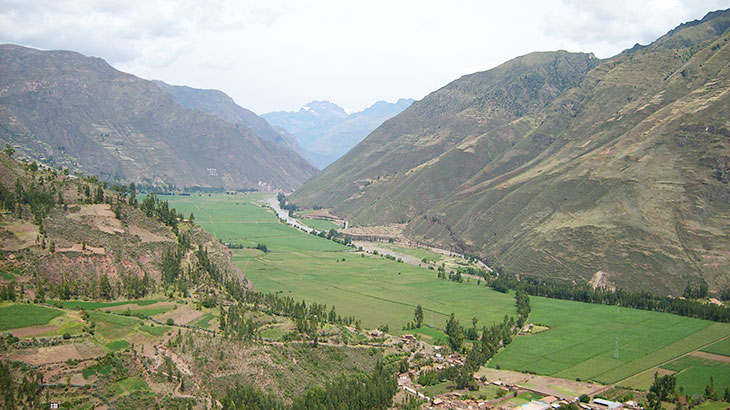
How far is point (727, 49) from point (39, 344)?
645ft

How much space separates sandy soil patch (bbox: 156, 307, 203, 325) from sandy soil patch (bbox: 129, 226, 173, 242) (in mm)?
22277

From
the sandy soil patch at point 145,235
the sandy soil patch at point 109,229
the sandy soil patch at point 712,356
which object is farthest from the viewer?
the sandy soil patch at point 145,235

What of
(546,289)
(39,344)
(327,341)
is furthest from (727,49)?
(39,344)

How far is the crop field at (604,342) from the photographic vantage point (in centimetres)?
8476

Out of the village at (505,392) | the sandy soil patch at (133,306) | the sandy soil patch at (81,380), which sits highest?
the sandy soil patch at (133,306)

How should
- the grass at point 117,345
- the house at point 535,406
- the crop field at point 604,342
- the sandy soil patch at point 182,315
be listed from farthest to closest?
the crop field at point 604,342 → the sandy soil patch at point 182,315 → the house at point 535,406 → the grass at point 117,345

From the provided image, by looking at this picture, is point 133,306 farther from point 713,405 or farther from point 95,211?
point 713,405

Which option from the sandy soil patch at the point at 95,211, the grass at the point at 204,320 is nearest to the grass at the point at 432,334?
the grass at the point at 204,320

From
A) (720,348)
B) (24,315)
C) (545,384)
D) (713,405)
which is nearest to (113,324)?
(24,315)

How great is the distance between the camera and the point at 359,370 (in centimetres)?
7962

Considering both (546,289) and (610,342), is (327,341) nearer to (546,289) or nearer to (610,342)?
(610,342)

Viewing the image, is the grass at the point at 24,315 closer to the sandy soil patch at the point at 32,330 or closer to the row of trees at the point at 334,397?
the sandy soil patch at the point at 32,330

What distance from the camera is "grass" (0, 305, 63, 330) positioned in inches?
2510

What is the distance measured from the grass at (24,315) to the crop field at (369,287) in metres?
52.4
